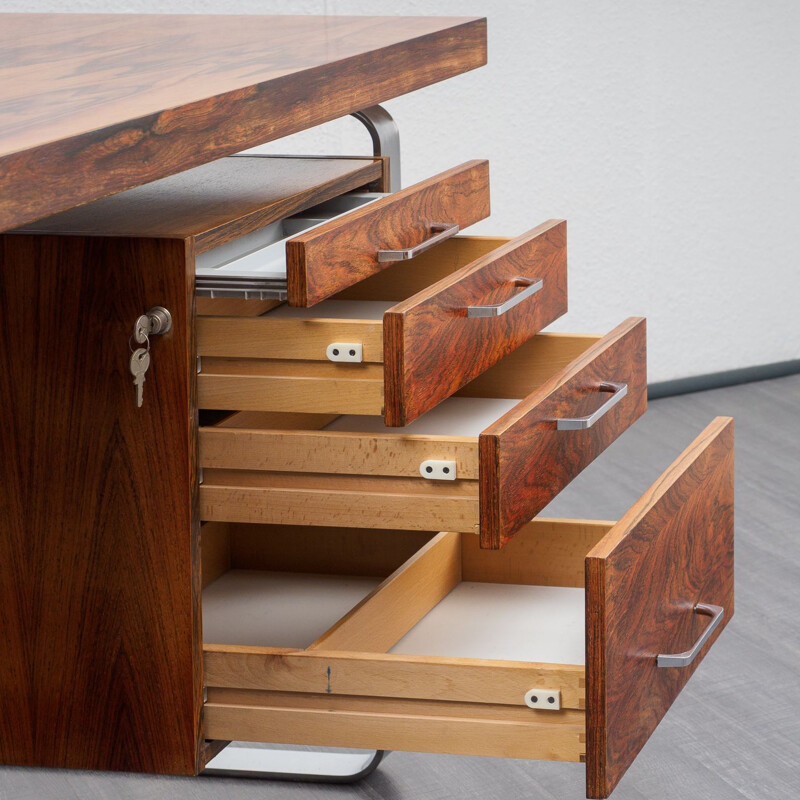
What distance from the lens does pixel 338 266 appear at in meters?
1.05

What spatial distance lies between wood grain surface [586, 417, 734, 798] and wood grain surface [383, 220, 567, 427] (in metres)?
0.18

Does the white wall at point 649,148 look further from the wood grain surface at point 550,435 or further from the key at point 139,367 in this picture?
the key at point 139,367

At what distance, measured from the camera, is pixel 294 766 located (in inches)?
64.7

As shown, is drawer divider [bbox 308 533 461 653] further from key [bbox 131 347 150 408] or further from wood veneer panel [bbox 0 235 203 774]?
key [bbox 131 347 150 408]

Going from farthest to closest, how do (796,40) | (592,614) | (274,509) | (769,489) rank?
(796,40) < (769,489) < (274,509) < (592,614)

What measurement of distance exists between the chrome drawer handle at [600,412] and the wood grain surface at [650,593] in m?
0.08

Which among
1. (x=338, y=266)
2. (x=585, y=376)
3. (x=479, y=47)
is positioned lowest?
(x=585, y=376)

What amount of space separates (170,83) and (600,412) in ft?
1.48

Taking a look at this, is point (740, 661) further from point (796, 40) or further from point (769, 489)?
point (796, 40)

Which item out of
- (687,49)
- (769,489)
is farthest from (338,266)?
(687,49)

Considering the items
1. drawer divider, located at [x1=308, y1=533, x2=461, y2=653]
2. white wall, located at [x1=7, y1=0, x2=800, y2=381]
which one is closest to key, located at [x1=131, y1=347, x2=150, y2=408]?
drawer divider, located at [x1=308, y1=533, x2=461, y2=653]

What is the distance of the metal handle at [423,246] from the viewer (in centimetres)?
115

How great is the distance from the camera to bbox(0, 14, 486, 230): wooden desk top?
0.71 metres

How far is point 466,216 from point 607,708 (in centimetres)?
57
